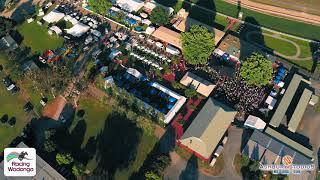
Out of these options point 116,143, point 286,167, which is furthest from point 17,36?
point 286,167

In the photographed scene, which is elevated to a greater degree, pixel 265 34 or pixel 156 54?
pixel 265 34

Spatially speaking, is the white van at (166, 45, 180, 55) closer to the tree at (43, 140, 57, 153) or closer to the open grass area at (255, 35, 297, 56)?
the open grass area at (255, 35, 297, 56)

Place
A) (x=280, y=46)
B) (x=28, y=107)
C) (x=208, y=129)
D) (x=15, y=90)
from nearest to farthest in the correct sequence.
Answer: (x=208, y=129)
(x=28, y=107)
(x=15, y=90)
(x=280, y=46)

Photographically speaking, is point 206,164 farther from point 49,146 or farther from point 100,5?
point 100,5

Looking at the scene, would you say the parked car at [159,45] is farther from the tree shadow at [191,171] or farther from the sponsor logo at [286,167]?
the sponsor logo at [286,167]

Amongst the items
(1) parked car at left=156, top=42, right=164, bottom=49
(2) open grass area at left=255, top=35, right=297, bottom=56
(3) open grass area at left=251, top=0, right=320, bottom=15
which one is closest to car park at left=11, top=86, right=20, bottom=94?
(1) parked car at left=156, top=42, right=164, bottom=49

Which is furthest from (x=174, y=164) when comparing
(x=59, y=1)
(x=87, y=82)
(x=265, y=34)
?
(x=59, y=1)

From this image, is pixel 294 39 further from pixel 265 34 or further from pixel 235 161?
pixel 235 161
